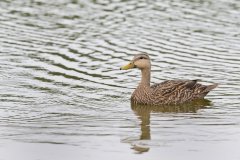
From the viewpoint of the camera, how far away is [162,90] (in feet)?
62.5

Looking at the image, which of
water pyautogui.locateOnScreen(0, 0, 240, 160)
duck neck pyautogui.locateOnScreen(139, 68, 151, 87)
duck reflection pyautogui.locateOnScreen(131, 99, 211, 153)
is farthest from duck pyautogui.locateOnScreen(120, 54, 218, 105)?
water pyautogui.locateOnScreen(0, 0, 240, 160)

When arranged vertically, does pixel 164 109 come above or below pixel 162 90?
below

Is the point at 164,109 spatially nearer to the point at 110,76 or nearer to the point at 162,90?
the point at 162,90

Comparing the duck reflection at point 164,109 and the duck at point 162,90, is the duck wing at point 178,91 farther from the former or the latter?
the duck reflection at point 164,109

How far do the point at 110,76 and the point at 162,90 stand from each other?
2362mm

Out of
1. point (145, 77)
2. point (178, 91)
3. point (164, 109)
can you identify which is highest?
point (145, 77)

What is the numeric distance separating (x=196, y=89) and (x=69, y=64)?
14.7ft

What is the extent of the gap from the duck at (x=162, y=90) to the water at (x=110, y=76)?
0.38 meters

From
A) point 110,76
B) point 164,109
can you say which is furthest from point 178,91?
point 110,76

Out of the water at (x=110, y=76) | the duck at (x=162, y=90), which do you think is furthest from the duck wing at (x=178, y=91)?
the water at (x=110, y=76)

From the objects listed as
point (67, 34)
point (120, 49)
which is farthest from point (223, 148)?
point (67, 34)

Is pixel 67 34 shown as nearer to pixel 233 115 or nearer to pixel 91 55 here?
pixel 91 55

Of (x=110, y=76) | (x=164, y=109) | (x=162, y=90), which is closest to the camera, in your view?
(x=164, y=109)

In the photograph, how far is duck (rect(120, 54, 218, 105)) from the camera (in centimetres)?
1902
